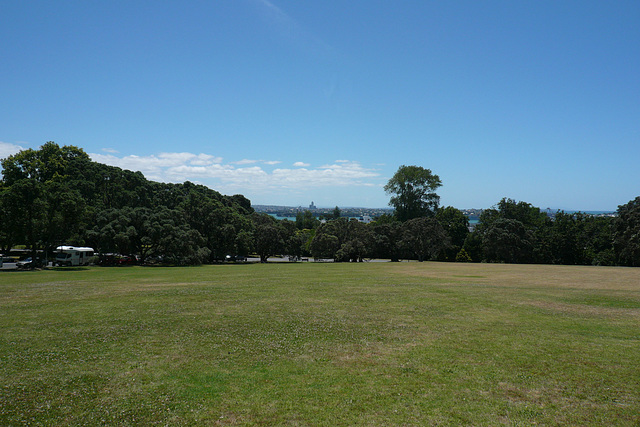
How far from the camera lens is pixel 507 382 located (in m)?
9.63

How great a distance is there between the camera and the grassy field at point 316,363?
26.2 ft

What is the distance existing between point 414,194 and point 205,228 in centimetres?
6008

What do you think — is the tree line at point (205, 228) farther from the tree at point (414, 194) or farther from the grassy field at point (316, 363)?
the grassy field at point (316, 363)

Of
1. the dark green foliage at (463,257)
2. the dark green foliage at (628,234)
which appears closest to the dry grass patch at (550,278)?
the dark green foliage at (628,234)

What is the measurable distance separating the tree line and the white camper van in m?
1.52

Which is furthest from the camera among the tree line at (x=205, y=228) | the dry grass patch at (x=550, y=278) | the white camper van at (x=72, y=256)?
the white camper van at (x=72, y=256)

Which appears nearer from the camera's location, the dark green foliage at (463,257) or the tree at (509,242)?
the tree at (509,242)

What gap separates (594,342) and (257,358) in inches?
453

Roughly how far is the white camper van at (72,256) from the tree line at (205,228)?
152cm

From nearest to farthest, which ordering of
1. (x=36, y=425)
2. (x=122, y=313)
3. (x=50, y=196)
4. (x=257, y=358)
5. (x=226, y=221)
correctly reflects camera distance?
(x=36, y=425)
(x=257, y=358)
(x=122, y=313)
(x=50, y=196)
(x=226, y=221)

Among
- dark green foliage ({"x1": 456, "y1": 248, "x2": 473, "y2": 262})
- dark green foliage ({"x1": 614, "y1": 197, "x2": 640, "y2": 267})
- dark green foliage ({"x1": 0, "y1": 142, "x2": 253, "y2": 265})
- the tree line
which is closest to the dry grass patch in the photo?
dark green foliage ({"x1": 614, "y1": 197, "x2": 640, "y2": 267})

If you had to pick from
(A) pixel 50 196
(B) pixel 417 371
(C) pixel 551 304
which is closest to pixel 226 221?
(A) pixel 50 196

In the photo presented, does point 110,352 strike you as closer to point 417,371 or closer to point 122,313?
point 122,313

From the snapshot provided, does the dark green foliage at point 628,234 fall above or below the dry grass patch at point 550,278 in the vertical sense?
above
